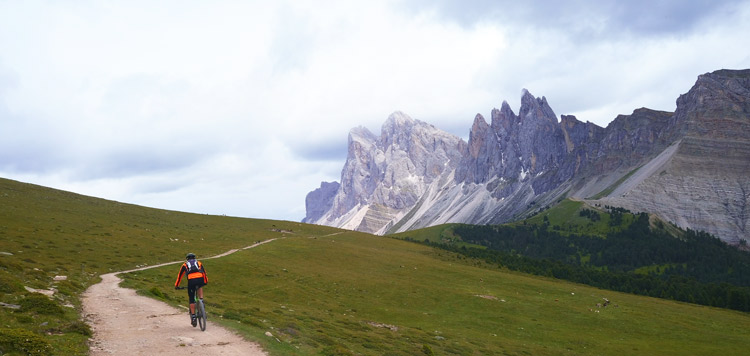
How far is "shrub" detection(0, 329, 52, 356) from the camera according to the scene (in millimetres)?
17547

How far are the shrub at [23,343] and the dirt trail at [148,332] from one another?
6.18 ft

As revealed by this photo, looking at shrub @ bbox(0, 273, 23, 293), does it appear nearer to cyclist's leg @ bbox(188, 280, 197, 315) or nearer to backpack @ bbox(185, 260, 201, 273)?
backpack @ bbox(185, 260, 201, 273)

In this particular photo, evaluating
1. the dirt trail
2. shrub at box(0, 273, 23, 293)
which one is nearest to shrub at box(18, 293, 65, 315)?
the dirt trail

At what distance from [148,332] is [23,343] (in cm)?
634

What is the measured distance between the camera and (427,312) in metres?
55.8

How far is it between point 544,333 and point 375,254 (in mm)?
49961

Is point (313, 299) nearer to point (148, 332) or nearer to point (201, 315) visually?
point (201, 315)

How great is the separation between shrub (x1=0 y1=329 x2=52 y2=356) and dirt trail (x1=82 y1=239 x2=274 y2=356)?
1885 millimetres

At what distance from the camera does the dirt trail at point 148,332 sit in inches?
828

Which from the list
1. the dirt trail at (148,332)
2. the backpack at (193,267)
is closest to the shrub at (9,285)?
the dirt trail at (148,332)

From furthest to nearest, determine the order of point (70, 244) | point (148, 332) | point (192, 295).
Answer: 1. point (70, 244)
2. point (192, 295)
3. point (148, 332)

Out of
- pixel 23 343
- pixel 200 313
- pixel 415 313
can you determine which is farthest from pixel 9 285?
pixel 415 313

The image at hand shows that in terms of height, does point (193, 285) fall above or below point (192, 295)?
above

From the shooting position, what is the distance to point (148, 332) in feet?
77.8
